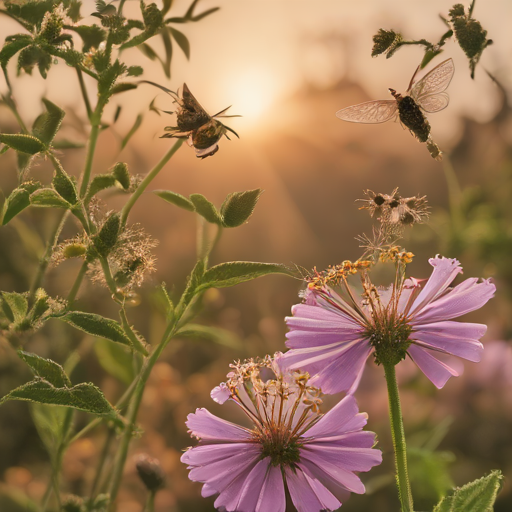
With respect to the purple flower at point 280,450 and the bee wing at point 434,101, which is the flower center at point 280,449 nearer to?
the purple flower at point 280,450

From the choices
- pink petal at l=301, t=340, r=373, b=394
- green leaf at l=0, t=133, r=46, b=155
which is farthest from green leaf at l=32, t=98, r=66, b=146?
pink petal at l=301, t=340, r=373, b=394

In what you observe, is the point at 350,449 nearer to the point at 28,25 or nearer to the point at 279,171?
the point at 28,25

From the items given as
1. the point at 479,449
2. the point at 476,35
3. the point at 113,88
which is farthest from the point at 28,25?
the point at 479,449

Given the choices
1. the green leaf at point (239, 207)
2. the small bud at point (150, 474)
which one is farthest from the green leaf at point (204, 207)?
the small bud at point (150, 474)

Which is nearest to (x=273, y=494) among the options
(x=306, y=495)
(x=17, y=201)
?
(x=306, y=495)

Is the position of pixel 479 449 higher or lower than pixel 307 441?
higher

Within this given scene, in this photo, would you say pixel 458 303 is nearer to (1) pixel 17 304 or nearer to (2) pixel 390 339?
(2) pixel 390 339
